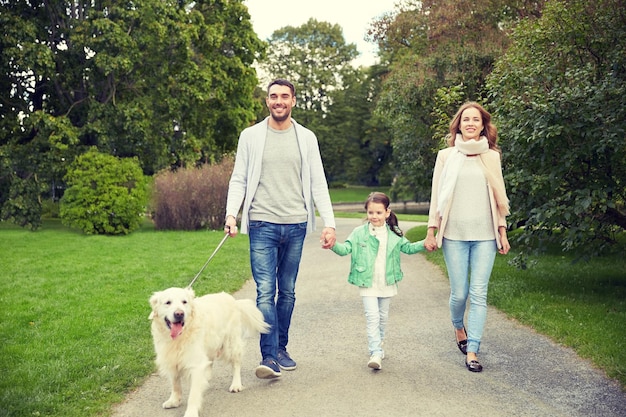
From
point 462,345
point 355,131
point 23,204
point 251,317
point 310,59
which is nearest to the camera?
point 251,317

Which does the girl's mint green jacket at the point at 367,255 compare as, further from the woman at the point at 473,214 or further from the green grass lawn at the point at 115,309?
the green grass lawn at the point at 115,309

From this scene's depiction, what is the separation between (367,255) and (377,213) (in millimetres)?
372

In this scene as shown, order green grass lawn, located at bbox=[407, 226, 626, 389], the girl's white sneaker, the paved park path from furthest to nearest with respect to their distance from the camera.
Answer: green grass lawn, located at bbox=[407, 226, 626, 389], the girl's white sneaker, the paved park path

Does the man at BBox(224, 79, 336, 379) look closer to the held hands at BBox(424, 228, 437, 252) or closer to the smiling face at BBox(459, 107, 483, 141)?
the held hands at BBox(424, 228, 437, 252)

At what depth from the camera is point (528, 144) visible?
7.85 meters

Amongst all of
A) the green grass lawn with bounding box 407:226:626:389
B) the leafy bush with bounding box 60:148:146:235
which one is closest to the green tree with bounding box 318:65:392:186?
the leafy bush with bounding box 60:148:146:235

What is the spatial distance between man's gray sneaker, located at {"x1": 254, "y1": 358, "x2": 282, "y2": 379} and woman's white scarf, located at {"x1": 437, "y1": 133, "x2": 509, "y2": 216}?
1909 millimetres

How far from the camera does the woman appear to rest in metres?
5.37

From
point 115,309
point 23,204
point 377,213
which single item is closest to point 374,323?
point 377,213

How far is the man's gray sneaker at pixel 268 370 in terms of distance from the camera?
4891 millimetres

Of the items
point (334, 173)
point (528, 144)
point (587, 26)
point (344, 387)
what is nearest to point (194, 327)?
point (344, 387)

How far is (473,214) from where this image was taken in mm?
5371

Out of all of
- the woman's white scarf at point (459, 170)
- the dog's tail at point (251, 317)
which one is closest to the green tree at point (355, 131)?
the woman's white scarf at point (459, 170)

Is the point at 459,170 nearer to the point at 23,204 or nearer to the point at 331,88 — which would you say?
the point at 23,204
